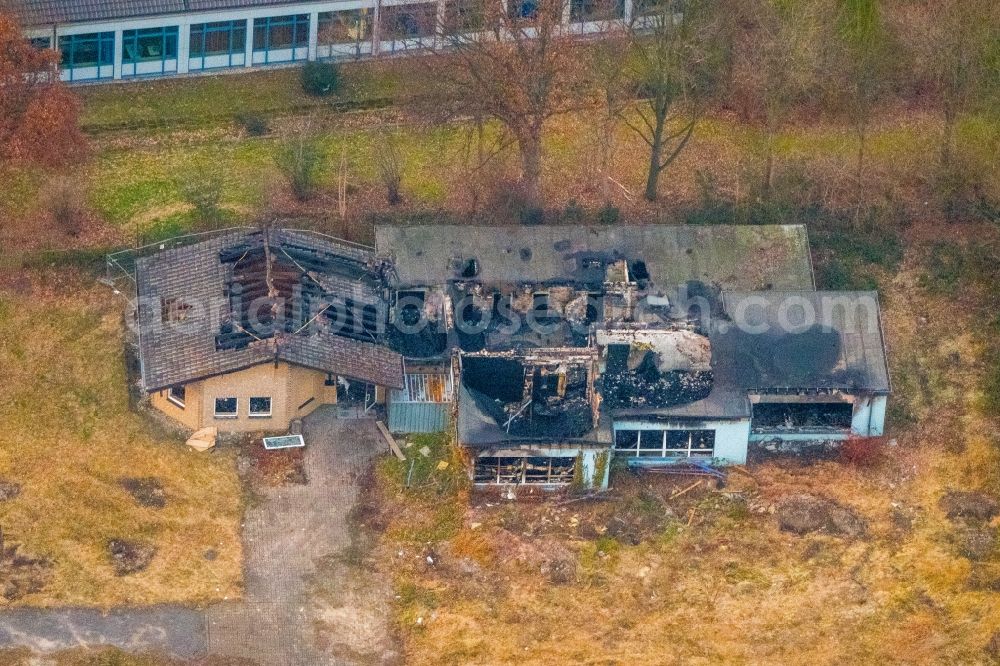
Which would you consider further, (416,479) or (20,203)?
(20,203)

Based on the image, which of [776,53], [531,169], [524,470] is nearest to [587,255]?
[531,169]

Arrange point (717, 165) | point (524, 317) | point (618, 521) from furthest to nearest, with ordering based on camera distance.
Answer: point (717, 165)
point (524, 317)
point (618, 521)

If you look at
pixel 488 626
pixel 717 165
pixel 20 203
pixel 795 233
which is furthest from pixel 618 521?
pixel 20 203

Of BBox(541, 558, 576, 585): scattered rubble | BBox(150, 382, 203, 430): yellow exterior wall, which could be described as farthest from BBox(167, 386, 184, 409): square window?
BBox(541, 558, 576, 585): scattered rubble

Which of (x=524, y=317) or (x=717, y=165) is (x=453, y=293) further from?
(x=717, y=165)

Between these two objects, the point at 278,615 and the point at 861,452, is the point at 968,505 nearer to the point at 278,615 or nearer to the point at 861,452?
the point at 861,452

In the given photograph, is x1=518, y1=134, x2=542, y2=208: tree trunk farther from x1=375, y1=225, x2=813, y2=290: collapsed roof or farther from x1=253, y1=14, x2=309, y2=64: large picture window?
x1=253, y1=14, x2=309, y2=64: large picture window

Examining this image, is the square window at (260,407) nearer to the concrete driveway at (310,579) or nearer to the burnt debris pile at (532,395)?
the concrete driveway at (310,579)
